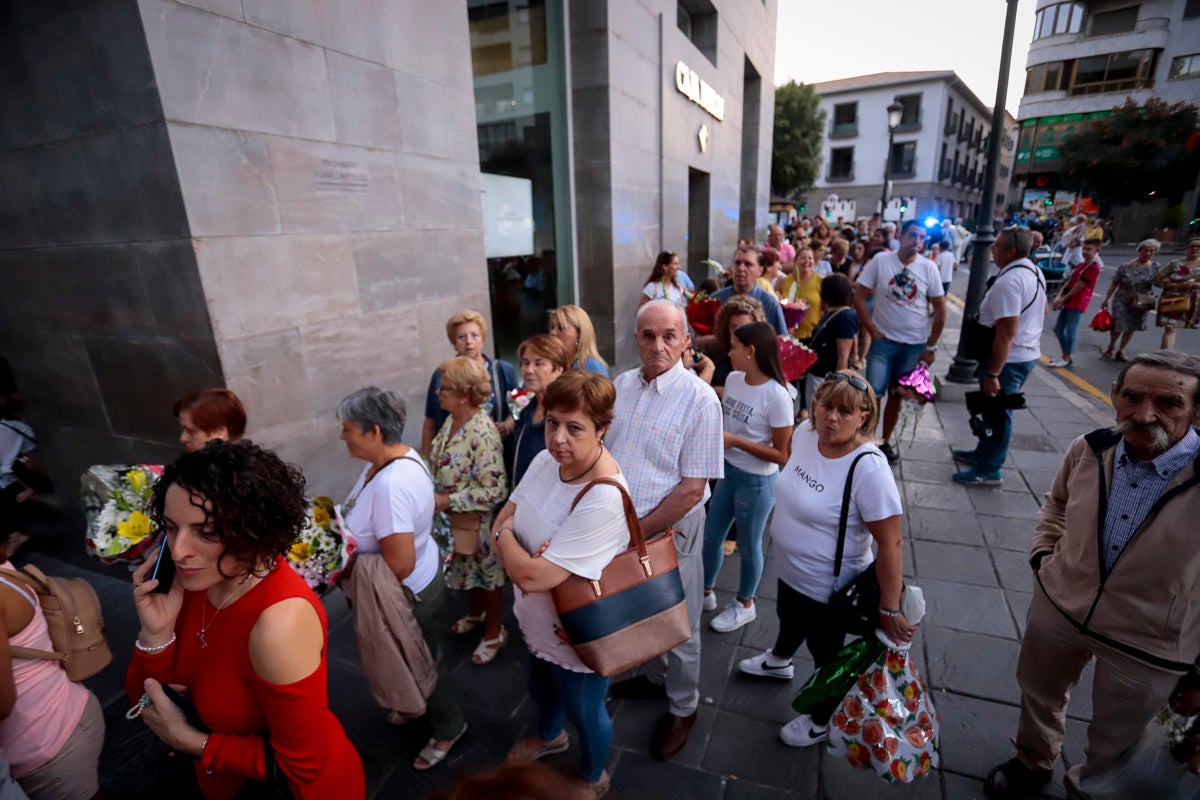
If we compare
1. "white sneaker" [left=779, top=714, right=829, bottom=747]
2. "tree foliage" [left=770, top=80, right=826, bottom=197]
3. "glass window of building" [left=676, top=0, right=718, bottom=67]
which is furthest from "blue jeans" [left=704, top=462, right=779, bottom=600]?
"tree foliage" [left=770, top=80, right=826, bottom=197]

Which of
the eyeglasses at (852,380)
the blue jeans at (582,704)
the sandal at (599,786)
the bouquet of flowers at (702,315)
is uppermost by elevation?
the eyeglasses at (852,380)

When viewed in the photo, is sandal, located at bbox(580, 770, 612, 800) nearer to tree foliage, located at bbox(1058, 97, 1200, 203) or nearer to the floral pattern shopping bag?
the floral pattern shopping bag

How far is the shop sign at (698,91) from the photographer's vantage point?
9578 millimetres

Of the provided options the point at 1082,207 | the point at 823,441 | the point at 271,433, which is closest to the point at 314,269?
the point at 271,433

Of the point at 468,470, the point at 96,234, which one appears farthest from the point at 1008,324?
the point at 96,234

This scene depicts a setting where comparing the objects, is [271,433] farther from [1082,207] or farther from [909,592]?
[1082,207]

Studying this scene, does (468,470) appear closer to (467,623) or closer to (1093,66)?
(467,623)

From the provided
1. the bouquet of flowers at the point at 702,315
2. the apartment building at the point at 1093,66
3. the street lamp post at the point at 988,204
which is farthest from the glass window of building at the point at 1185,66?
the bouquet of flowers at the point at 702,315

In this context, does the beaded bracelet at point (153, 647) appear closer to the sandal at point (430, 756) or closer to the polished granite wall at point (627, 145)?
the sandal at point (430, 756)

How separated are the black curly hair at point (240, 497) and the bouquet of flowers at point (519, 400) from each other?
5.88 feet

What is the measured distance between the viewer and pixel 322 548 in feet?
7.50

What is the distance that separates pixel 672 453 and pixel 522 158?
5.67 m

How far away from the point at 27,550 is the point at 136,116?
3768 millimetres

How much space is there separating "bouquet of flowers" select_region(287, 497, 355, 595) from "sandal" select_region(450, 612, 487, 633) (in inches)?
54.5
